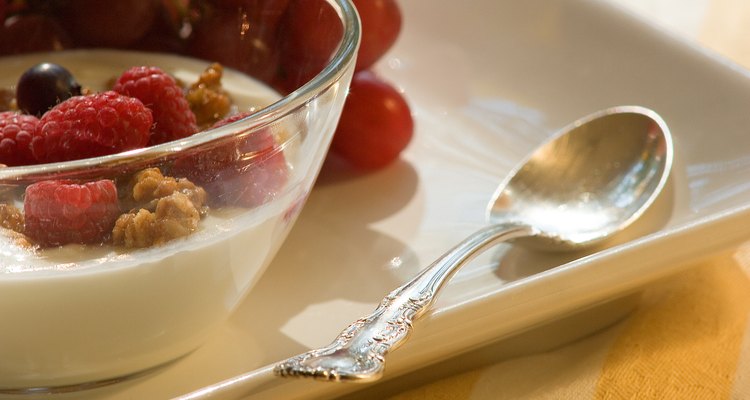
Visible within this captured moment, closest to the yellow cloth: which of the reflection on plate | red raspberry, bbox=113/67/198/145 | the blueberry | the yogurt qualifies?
the reflection on plate

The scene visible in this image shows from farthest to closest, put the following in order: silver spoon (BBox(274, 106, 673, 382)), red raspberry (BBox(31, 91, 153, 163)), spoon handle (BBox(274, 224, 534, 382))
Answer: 1. silver spoon (BBox(274, 106, 673, 382))
2. red raspberry (BBox(31, 91, 153, 163))
3. spoon handle (BBox(274, 224, 534, 382))

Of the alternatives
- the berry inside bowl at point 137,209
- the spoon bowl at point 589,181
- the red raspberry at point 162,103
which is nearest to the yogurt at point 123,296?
the berry inside bowl at point 137,209

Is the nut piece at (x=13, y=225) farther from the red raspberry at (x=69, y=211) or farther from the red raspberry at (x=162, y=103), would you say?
the red raspberry at (x=162, y=103)

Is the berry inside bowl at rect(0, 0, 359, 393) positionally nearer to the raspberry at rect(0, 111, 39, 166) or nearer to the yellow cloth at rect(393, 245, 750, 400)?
the raspberry at rect(0, 111, 39, 166)

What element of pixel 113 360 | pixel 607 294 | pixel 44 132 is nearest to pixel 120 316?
pixel 113 360

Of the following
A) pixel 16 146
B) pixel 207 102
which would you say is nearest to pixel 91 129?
pixel 16 146

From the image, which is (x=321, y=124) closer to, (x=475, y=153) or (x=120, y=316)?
(x=120, y=316)
